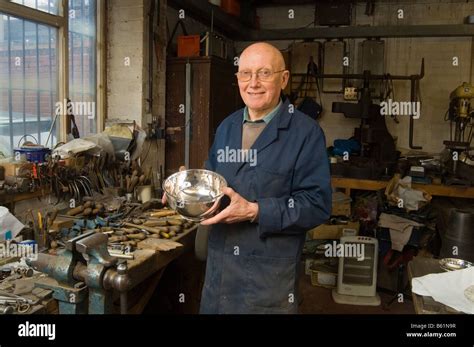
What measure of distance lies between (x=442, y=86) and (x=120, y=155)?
4.02 m

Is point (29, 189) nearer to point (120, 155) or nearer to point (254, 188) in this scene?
point (120, 155)

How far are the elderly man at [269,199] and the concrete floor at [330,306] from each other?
1770 mm

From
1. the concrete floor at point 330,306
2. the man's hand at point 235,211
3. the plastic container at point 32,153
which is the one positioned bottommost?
the concrete floor at point 330,306

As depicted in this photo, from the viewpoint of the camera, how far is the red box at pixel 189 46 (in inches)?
156

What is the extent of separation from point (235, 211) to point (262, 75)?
0.50 m

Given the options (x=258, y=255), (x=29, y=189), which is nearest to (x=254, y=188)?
(x=258, y=255)

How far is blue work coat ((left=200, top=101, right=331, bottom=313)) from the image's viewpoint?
154cm

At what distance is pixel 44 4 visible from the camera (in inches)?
112

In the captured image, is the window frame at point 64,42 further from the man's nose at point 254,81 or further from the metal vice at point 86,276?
the metal vice at point 86,276

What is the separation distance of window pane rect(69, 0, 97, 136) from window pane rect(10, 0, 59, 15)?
0.55 ft

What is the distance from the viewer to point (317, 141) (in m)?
1.58

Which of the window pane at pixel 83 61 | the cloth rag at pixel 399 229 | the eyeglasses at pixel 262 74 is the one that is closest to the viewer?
the eyeglasses at pixel 262 74

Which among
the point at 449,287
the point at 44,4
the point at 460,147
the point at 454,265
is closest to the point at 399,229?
the point at 460,147

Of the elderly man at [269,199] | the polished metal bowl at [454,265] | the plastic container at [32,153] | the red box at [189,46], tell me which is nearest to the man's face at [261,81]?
the elderly man at [269,199]
